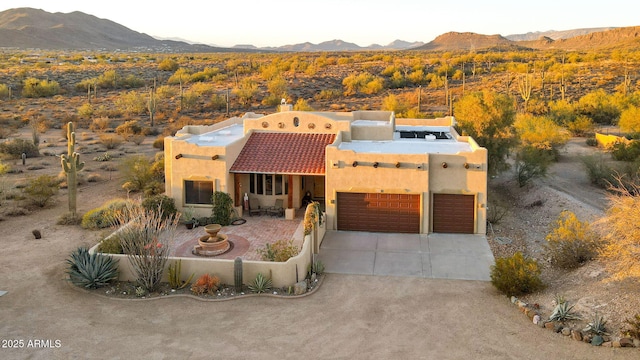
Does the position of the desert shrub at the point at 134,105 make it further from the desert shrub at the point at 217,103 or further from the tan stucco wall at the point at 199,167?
the tan stucco wall at the point at 199,167

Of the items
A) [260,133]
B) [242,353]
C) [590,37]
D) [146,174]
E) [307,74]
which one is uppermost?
[590,37]

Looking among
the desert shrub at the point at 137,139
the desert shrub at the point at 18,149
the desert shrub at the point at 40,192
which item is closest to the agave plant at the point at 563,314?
the desert shrub at the point at 40,192

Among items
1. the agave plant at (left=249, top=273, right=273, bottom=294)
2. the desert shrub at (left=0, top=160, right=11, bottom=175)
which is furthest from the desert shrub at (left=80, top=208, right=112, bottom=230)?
the desert shrub at (left=0, top=160, right=11, bottom=175)

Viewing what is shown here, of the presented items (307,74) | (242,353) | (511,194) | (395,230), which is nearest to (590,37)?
(307,74)

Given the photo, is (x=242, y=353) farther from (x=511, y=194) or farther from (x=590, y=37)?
(x=590, y=37)

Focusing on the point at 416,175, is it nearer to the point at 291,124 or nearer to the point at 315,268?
the point at 315,268

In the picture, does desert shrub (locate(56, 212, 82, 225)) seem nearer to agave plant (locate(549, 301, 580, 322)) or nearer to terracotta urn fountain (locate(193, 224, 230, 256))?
terracotta urn fountain (locate(193, 224, 230, 256))
